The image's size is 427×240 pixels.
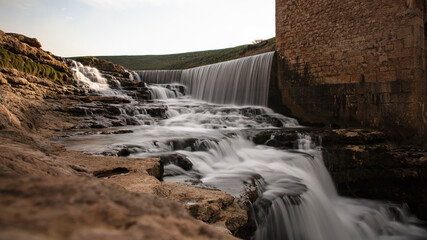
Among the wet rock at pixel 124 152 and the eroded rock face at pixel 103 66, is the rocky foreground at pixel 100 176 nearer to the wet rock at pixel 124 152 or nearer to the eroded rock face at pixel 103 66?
the wet rock at pixel 124 152

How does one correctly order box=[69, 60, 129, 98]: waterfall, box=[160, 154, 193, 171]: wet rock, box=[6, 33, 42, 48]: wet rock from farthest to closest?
box=[69, 60, 129, 98]: waterfall < box=[6, 33, 42, 48]: wet rock < box=[160, 154, 193, 171]: wet rock

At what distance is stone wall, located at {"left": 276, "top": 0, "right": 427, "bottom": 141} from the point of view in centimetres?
726

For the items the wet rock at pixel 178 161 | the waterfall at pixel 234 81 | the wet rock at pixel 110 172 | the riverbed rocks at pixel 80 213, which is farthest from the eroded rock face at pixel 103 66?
the riverbed rocks at pixel 80 213

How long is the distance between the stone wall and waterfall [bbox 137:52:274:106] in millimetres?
773

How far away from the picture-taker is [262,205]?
3.55 metres

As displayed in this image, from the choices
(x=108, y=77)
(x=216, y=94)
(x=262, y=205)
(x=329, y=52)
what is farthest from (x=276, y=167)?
(x=108, y=77)

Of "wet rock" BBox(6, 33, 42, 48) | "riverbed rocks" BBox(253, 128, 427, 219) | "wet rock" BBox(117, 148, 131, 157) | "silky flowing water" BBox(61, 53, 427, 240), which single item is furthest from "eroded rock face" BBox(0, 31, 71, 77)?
"riverbed rocks" BBox(253, 128, 427, 219)

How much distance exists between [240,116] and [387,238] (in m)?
6.04

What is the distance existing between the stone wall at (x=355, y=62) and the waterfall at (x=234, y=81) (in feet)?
2.54

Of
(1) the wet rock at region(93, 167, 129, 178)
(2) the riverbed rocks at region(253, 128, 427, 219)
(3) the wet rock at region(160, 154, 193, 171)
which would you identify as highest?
(1) the wet rock at region(93, 167, 129, 178)

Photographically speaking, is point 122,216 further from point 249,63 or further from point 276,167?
point 249,63

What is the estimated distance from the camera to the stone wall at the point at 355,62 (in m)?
7.26

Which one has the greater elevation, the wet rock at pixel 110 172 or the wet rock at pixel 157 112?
the wet rock at pixel 157 112

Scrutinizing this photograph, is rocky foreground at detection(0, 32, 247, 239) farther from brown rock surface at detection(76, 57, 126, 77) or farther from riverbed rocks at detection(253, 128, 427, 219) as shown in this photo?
brown rock surface at detection(76, 57, 126, 77)
